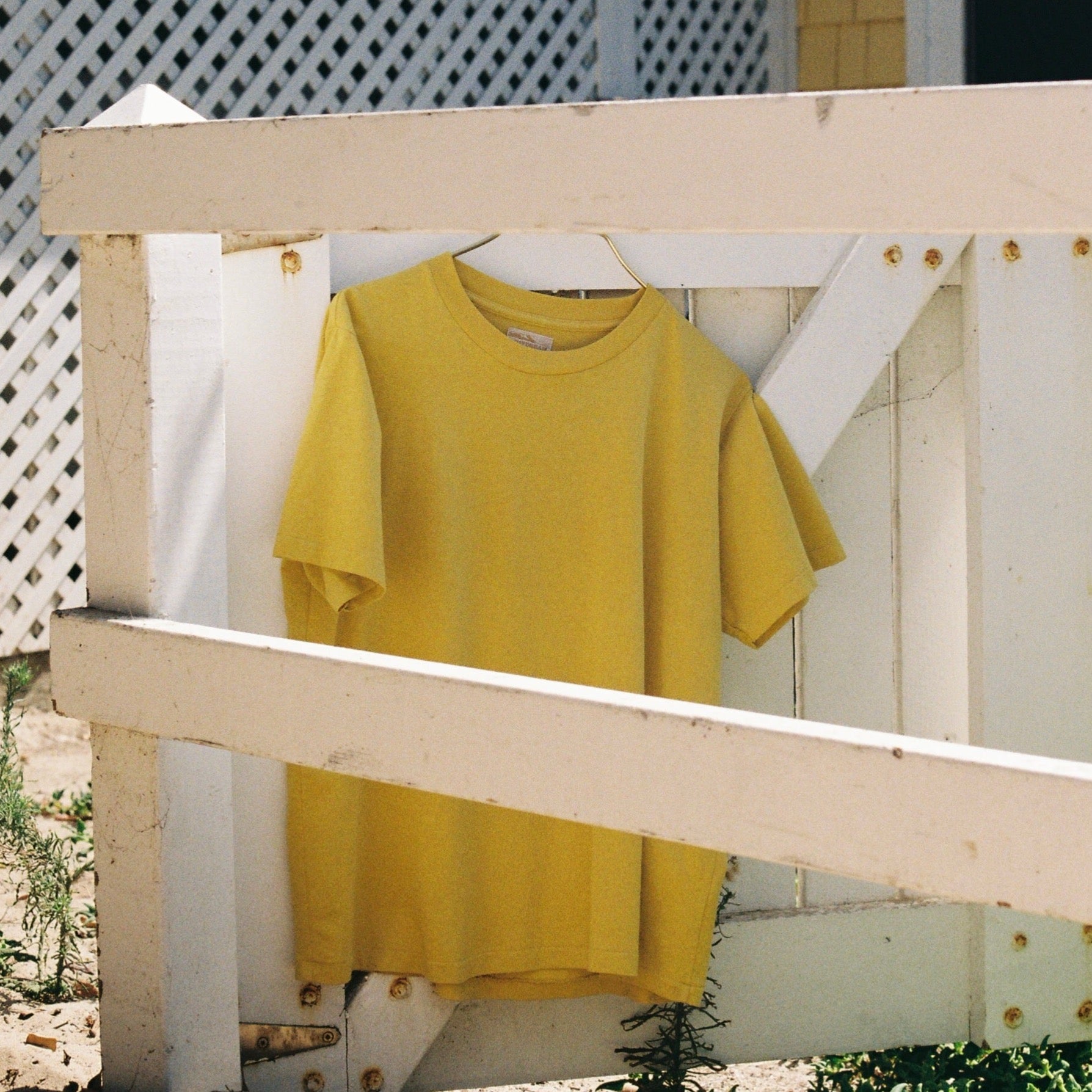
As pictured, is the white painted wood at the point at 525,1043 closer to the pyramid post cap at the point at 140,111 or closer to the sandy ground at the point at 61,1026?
the sandy ground at the point at 61,1026

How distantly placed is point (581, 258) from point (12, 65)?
337cm

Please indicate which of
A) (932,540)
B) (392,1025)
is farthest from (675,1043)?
(932,540)

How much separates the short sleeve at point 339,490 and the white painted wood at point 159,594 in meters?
0.23

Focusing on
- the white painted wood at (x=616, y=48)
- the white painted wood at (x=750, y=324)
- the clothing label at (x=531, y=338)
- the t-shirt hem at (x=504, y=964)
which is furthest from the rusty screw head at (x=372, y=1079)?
the white painted wood at (x=616, y=48)

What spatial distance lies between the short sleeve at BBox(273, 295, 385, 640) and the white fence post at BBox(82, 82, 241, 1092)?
228 millimetres

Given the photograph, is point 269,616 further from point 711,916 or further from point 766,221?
point 766,221

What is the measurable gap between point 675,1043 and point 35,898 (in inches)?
52.2

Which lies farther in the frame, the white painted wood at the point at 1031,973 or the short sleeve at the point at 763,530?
the white painted wood at the point at 1031,973

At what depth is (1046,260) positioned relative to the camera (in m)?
2.19

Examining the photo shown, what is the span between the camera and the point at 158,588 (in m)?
1.51

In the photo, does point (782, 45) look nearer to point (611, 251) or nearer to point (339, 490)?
point (611, 251)

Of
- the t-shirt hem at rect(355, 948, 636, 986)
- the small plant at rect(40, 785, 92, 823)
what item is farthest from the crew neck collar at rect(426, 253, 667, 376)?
the small plant at rect(40, 785, 92, 823)

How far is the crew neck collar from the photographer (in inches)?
79.4

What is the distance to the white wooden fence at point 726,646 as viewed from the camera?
1.04 meters
